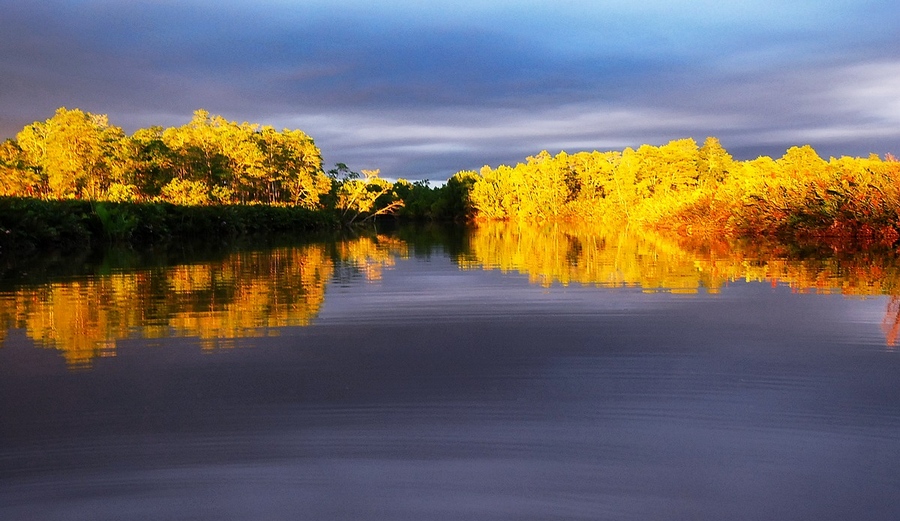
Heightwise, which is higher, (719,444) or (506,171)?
(506,171)

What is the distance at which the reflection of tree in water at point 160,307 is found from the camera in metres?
6.19

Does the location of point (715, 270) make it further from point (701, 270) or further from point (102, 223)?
point (102, 223)

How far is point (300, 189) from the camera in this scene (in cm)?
5606

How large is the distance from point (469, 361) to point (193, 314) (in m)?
3.45

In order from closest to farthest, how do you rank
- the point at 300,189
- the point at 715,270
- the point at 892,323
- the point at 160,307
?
1. the point at 892,323
2. the point at 160,307
3. the point at 715,270
4. the point at 300,189

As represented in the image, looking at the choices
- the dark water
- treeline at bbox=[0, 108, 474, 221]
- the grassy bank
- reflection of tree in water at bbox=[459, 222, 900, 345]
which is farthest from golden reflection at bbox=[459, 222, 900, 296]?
treeline at bbox=[0, 108, 474, 221]

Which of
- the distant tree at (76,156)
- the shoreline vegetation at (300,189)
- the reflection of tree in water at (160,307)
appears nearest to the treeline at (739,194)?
the shoreline vegetation at (300,189)

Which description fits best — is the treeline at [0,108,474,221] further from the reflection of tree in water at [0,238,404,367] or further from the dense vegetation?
the reflection of tree in water at [0,238,404,367]

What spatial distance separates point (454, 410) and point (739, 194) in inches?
929

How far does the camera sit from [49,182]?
35.6m

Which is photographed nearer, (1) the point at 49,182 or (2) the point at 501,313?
(2) the point at 501,313

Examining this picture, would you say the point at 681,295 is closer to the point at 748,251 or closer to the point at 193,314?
the point at 193,314

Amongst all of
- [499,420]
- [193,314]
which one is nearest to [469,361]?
[499,420]

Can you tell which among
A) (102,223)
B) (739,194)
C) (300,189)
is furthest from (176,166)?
(739,194)
